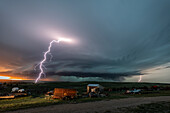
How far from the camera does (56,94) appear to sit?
1163 inches

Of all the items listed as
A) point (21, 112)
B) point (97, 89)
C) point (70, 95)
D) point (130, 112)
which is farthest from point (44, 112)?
point (97, 89)

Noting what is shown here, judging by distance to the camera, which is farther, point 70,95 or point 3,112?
point 70,95

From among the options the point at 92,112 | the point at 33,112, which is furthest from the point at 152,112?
the point at 33,112

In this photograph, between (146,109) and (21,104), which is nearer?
(146,109)

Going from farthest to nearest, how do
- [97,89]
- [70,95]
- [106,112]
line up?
1. [97,89]
2. [70,95]
3. [106,112]

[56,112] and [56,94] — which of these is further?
[56,94]

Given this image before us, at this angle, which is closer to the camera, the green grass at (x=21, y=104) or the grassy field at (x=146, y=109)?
the grassy field at (x=146, y=109)

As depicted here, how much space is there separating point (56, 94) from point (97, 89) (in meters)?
22.7

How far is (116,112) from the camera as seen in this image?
48.6ft

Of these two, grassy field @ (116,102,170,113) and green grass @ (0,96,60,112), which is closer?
grassy field @ (116,102,170,113)

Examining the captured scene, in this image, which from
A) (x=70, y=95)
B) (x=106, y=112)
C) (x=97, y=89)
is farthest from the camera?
(x=97, y=89)

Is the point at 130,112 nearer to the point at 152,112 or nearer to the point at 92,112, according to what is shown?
the point at 152,112

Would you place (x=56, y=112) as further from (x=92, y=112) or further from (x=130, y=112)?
(x=130, y=112)

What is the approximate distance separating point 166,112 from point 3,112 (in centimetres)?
2368
